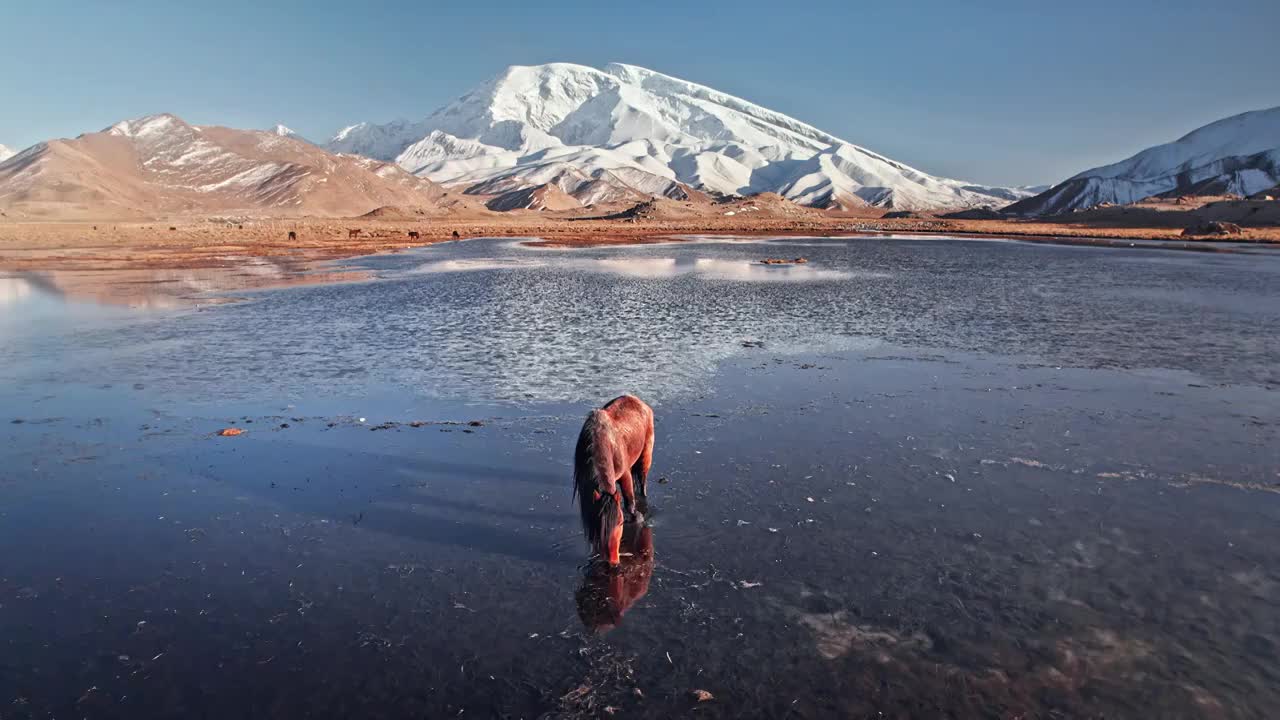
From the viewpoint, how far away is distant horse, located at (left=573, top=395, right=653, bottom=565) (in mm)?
7309

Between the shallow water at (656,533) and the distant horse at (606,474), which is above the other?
the distant horse at (606,474)

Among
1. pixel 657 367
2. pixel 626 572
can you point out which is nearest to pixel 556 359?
pixel 657 367

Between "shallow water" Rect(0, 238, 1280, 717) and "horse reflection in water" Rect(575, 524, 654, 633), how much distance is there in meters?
0.05

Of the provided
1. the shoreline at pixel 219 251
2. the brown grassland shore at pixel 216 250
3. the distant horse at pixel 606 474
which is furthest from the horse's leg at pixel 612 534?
the brown grassland shore at pixel 216 250

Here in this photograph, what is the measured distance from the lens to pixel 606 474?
7.37 m

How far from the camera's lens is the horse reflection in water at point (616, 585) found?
669cm

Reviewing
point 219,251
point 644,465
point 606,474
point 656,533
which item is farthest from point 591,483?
point 219,251

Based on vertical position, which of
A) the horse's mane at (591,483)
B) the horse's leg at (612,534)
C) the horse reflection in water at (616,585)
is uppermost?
the horse's mane at (591,483)

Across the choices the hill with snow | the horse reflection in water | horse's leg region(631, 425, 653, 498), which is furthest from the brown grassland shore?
the hill with snow

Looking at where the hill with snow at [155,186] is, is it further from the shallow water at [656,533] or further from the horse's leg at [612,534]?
the horse's leg at [612,534]

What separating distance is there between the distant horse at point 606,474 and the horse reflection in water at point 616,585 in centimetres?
17

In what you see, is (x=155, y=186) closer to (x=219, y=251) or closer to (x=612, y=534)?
(x=219, y=251)

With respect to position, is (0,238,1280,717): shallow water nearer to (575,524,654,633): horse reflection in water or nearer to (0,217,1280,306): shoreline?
(575,524,654,633): horse reflection in water

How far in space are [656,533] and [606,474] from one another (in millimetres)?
1375
